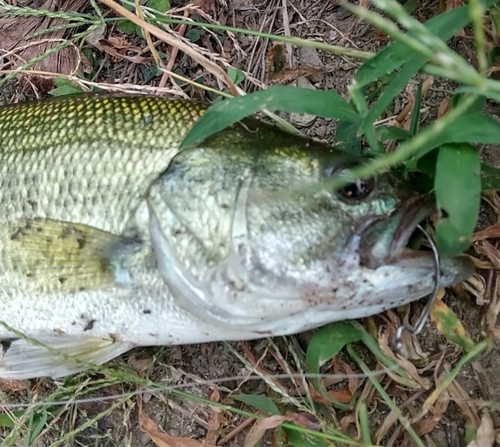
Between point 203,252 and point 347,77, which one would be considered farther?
point 347,77

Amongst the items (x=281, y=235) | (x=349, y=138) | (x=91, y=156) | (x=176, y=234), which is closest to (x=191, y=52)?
(x=91, y=156)

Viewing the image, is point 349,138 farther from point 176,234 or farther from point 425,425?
point 425,425

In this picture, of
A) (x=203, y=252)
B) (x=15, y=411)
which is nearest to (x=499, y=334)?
(x=203, y=252)

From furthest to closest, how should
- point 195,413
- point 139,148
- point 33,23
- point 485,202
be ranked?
point 33,23 → point 195,413 → point 485,202 → point 139,148

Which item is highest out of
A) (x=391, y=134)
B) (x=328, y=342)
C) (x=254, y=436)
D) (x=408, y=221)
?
(x=391, y=134)

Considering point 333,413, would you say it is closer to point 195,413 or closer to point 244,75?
point 195,413

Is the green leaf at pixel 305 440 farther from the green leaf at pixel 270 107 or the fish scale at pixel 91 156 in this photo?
the green leaf at pixel 270 107

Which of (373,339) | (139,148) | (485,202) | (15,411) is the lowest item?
(15,411)
